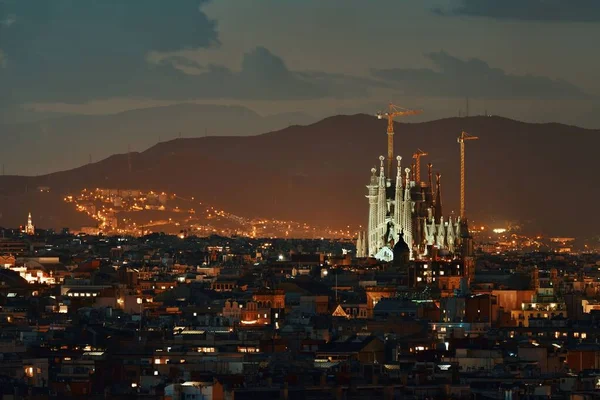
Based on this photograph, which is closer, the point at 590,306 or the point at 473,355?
the point at 473,355

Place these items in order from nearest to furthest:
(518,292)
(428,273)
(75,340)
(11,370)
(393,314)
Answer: (11,370)
(75,340)
(393,314)
(518,292)
(428,273)

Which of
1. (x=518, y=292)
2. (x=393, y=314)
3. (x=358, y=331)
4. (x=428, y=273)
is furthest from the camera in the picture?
(x=428, y=273)

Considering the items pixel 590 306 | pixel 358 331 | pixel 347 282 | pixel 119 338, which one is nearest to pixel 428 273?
pixel 347 282

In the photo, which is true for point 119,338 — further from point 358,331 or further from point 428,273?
point 428,273

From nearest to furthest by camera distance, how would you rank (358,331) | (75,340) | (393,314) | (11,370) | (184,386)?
1. (184,386)
2. (11,370)
3. (75,340)
4. (358,331)
5. (393,314)

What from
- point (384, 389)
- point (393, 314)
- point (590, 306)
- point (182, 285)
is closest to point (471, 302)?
point (393, 314)

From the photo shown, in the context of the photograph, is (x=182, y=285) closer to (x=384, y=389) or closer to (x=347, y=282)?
(x=347, y=282)

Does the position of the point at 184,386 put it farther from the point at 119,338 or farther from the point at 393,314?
the point at 393,314

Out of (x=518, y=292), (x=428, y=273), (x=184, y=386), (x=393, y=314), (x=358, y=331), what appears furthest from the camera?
(x=428, y=273)

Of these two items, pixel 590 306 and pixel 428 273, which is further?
pixel 428 273
